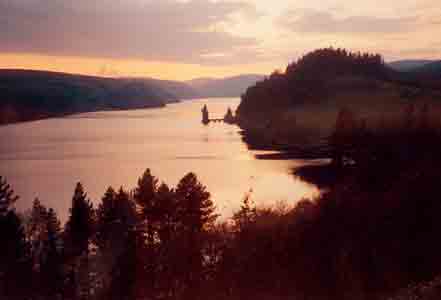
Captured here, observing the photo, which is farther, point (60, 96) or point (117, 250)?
point (60, 96)

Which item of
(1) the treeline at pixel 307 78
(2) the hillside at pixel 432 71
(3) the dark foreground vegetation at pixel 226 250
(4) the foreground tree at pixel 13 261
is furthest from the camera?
(2) the hillside at pixel 432 71

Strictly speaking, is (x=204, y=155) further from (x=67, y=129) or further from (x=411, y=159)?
(x=67, y=129)

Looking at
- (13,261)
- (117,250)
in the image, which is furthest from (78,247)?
(13,261)

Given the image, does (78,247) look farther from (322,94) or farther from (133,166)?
(322,94)

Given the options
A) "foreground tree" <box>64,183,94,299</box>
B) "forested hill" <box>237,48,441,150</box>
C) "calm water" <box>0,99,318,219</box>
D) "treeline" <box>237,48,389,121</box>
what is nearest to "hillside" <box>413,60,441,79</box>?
"forested hill" <box>237,48,441,150</box>

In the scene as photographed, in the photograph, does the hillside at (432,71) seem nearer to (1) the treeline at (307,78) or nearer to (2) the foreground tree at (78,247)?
(1) the treeline at (307,78)

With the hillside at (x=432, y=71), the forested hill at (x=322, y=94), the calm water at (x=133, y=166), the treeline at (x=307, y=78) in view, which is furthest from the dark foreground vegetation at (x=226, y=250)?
the hillside at (x=432, y=71)

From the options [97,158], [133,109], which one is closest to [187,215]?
[97,158]

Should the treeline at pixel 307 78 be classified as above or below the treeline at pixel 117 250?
above
